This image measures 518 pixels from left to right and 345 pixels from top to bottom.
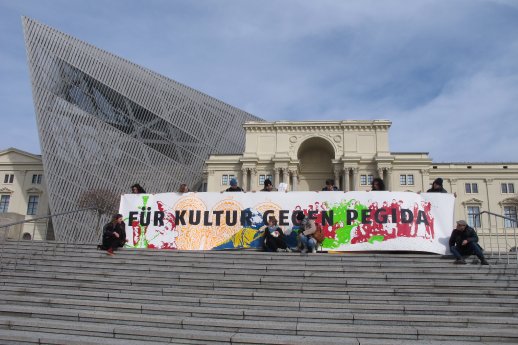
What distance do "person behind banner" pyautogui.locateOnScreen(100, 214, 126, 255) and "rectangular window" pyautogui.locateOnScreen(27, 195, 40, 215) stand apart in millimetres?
61514

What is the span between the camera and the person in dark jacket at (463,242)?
34.6 feet

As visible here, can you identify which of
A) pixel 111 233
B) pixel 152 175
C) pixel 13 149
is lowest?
pixel 111 233

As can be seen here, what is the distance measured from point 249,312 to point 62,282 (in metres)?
5.20

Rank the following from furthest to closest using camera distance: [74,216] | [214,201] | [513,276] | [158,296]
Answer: [74,216]
[214,201]
[513,276]
[158,296]

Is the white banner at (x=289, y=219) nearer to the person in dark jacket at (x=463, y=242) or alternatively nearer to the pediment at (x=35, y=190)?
the person in dark jacket at (x=463, y=242)

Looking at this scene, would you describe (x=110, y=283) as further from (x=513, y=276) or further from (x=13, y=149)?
(x=13, y=149)

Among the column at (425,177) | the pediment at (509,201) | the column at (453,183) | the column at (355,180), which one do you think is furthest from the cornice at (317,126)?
the pediment at (509,201)

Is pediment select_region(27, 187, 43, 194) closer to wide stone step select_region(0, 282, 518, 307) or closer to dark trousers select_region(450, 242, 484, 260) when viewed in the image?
wide stone step select_region(0, 282, 518, 307)

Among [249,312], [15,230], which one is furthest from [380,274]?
[15,230]

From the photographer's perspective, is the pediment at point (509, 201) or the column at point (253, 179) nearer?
the pediment at point (509, 201)

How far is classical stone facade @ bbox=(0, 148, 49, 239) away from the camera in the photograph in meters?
65.8

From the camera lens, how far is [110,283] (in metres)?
10.0

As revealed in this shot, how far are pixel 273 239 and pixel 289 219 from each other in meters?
1.06

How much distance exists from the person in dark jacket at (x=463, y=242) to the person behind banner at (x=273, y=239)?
15.0ft
